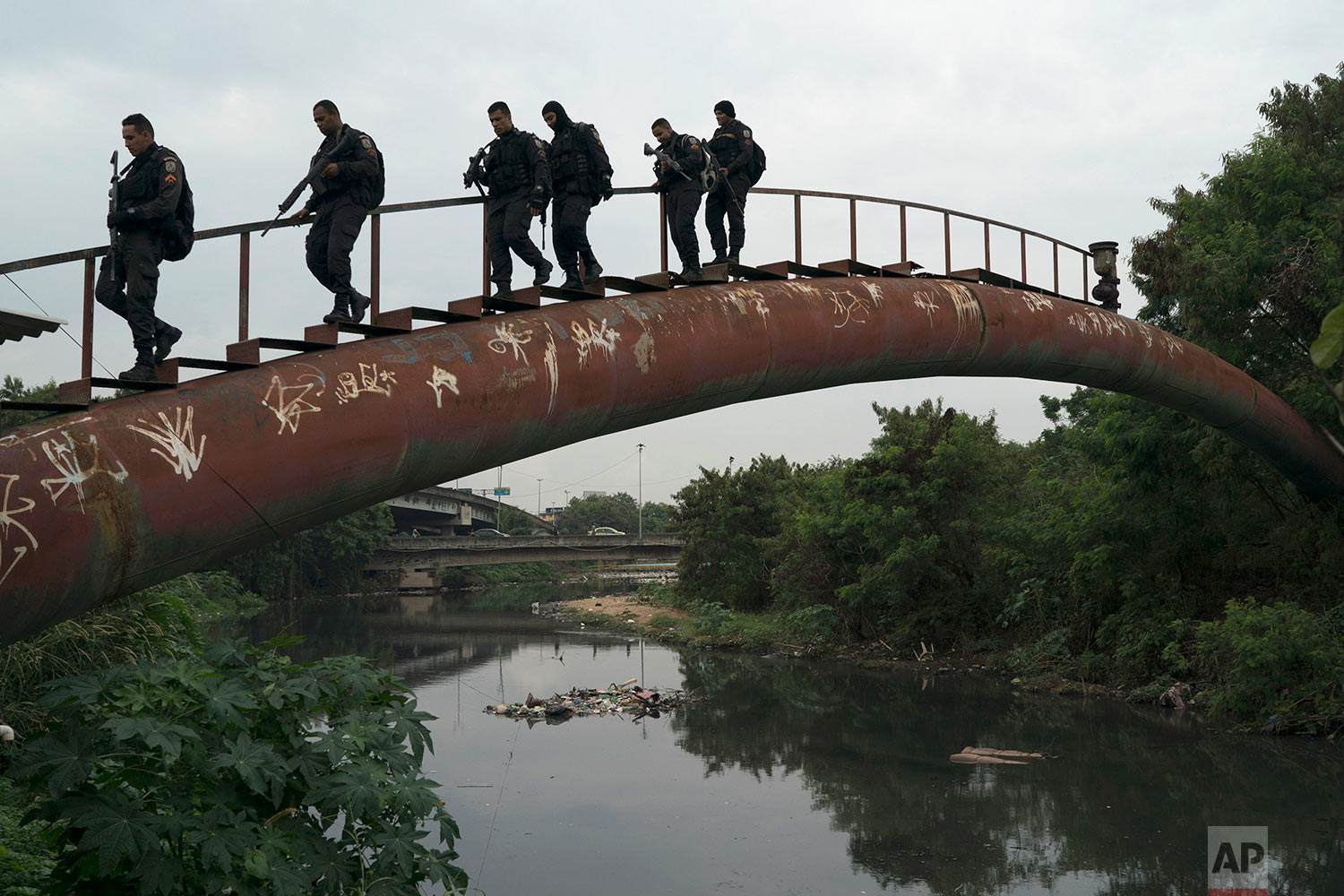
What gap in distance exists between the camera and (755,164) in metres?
10.2

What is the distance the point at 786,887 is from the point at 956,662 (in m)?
14.9

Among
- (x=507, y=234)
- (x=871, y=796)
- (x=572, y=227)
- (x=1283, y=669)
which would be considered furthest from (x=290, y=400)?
(x=1283, y=669)

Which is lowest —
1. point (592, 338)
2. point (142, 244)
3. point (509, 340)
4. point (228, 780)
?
point (228, 780)

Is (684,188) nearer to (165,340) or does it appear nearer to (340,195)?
(340,195)

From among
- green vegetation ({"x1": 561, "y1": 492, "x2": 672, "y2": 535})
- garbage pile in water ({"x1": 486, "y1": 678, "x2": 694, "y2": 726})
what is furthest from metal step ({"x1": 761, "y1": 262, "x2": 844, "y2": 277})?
green vegetation ({"x1": 561, "y1": 492, "x2": 672, "y2": 535})

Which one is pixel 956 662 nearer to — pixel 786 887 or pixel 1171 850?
pixel 1171 850

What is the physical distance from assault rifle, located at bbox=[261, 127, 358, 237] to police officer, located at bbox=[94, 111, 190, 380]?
88 cm

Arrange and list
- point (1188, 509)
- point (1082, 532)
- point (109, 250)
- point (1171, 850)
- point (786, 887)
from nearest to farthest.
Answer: point (109, 250) → point (786, 887) → point (1171, 850) → point (1188, 509) → point (1082, 532)

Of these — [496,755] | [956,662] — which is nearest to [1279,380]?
[956,662]

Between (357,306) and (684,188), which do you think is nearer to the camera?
(357,306)

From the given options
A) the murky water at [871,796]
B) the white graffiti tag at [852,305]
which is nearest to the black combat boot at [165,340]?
the white graffiti tag at [852,305]

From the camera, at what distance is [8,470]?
5.20 meters

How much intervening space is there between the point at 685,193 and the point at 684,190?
0.03 meters

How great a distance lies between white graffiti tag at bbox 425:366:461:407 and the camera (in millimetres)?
6871
